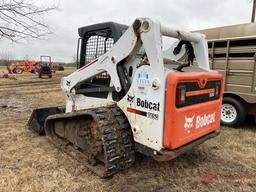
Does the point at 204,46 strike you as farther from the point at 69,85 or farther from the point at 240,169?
the point at 69,85

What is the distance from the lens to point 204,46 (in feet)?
13.1

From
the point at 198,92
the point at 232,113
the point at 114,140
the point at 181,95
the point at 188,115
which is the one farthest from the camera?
the point at 232,113

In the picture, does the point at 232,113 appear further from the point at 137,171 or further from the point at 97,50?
the point at 97,50

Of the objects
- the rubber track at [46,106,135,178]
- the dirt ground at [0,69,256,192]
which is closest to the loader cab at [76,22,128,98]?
the rubber track at [46,106,135,178]

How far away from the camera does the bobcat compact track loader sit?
2977 mm

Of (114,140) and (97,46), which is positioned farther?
(97,46)

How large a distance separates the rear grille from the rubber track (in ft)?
2.71

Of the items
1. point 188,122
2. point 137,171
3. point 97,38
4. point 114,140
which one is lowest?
point 137,171

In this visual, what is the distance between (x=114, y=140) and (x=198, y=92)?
1.28 metres

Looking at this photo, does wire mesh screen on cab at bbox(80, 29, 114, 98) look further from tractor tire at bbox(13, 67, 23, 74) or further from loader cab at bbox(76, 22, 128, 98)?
tractor tire at bbox(13, 67, 23, 74)

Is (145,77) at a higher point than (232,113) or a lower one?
higher

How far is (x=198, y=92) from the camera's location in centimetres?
342

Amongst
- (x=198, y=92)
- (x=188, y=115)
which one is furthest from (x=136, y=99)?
(x=198, y=92)

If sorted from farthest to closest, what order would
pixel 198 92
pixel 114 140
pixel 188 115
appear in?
pixel 198 92
pixel 114 140
pixel 188 115
